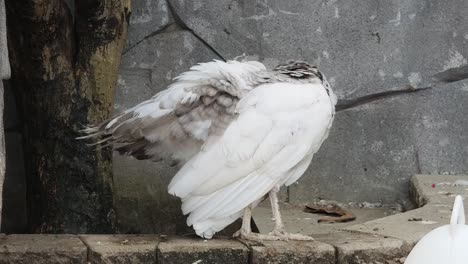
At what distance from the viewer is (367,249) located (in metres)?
3.73

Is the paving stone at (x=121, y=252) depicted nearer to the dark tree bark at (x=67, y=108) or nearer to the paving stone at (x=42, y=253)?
the paving stone at (x=42, y=253)

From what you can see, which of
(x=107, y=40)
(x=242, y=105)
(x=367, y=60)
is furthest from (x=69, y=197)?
(x=367, y=60)

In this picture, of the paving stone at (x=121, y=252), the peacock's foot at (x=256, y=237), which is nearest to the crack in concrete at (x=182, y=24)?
the peacock's foot at (x=256, y=237)

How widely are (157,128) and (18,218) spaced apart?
1.93m

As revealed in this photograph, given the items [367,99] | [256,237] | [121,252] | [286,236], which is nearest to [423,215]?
[286,236]

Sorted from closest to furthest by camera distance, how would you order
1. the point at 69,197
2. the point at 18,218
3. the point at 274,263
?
the point at 274,263
the point at 69,197
the point at 18,218

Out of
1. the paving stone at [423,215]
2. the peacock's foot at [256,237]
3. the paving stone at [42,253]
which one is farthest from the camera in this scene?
the paving stone at [423,215]

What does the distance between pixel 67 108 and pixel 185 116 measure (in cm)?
98

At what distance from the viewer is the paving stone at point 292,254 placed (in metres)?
3.65

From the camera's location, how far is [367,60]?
5.48 meters

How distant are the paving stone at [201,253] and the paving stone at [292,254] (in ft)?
0.20

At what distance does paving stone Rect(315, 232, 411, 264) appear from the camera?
12.1 feet

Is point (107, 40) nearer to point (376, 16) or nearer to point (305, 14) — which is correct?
point (305, 14)

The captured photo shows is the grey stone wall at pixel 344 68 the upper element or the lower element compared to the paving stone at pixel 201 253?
upper
